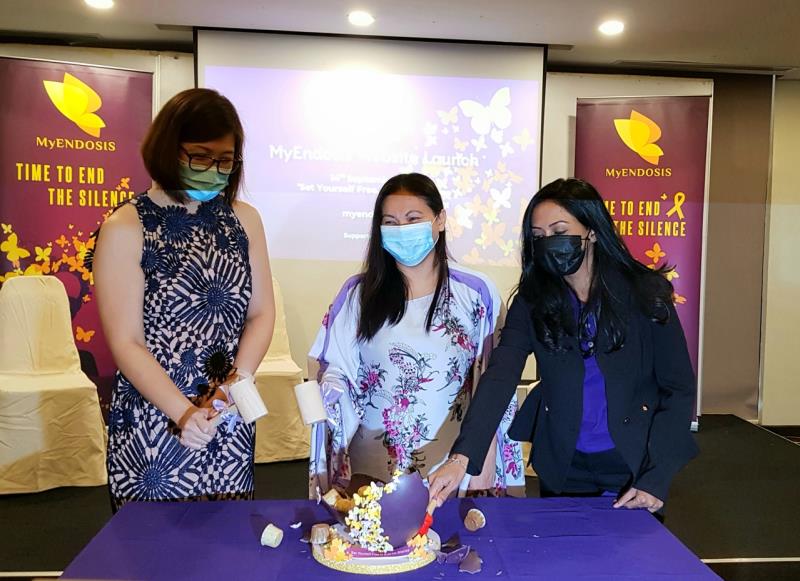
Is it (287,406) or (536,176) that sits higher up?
(536,176)

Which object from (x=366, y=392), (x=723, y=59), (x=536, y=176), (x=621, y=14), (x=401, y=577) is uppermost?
(x=621, y=14)

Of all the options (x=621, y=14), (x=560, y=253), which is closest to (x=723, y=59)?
(x=621, y=14)

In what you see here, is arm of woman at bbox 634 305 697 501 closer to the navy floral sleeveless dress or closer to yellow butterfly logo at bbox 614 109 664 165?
the navy floral sleeveless dress

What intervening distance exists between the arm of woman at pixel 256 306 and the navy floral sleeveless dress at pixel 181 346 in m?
0.03

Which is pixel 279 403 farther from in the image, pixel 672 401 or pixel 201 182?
pixel 672 401

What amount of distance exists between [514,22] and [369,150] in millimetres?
1101

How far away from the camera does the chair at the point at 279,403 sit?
155 inches

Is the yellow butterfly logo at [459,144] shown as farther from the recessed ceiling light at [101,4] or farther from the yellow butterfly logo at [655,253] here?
the recessed ceiling light at [101,4]

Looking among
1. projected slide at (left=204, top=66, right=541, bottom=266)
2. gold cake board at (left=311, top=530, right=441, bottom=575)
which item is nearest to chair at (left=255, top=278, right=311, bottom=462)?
projected slide at (left=204, top=66, right=541, bottom=266)

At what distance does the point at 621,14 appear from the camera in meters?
3.79

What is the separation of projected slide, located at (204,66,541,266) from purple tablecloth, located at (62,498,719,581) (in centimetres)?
247

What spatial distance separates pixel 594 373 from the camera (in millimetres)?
1642

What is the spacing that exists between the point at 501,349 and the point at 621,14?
111 inches

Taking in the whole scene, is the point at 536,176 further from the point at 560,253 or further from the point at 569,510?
the point at 569,510
